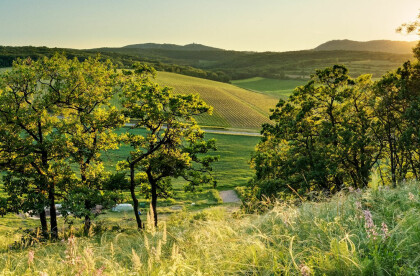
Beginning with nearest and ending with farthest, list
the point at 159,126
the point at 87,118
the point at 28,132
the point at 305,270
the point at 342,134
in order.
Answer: the point at 305,270, the point at 28,132, the point at 87,118, the point at 342,134, the point at 159,126

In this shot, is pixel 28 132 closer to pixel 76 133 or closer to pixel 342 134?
pixel 76 133

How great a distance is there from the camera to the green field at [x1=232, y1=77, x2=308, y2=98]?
16112cm

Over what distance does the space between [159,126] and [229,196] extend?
2048 centimetres

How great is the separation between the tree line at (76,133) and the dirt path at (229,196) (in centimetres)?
1637

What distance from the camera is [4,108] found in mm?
20391

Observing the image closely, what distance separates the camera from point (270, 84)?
177375 mm

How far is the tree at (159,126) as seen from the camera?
77.6ft

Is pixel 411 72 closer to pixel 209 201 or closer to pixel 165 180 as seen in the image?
pixel 165 180

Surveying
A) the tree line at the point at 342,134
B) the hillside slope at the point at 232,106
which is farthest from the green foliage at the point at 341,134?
the hillside slope at the point at 232,106

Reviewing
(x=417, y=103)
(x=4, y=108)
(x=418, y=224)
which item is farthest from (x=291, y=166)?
(x=418, y=224)

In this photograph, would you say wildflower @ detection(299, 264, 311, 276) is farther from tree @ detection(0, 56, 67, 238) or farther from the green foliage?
tree @ detection(0, 56, 67, 238)

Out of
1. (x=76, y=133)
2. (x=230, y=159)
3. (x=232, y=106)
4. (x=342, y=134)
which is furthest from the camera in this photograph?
(x=232, y=106)

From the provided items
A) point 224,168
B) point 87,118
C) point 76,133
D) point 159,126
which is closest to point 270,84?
point 224,168

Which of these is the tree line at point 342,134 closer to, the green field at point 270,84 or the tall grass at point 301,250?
the tall grass at point 301,250
